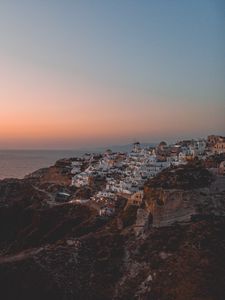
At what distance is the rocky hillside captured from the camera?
51.3 ft

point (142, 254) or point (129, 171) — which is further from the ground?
point (129, 171)

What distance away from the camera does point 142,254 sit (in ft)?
59.6

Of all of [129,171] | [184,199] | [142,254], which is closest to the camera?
[142,254]

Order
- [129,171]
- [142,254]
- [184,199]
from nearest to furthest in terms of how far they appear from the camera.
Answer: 1. [142,254]
2. [184,199]
3. [129,171]

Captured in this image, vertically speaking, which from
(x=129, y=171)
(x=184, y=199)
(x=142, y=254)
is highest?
(x=184, y=199)

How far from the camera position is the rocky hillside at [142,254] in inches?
615

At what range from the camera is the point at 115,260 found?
18.2 m

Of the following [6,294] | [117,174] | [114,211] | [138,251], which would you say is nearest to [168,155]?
[117,174]

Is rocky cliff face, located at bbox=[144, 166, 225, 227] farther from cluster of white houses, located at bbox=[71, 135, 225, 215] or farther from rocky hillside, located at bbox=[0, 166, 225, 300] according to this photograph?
cluster of white houses, located at bbox=[71, 135, 225, 215]

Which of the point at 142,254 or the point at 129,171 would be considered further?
the point at 129,171

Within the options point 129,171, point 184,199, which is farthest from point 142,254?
point 129,171

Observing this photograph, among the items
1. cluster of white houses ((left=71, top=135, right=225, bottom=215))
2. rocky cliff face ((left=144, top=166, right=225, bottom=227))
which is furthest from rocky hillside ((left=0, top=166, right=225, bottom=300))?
cluster of white houses ((left=71, top=135, right=225, bottom=215))

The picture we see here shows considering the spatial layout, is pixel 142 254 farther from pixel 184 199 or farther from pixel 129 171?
pixel 129 171

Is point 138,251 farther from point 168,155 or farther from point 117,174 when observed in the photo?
point 168,155
